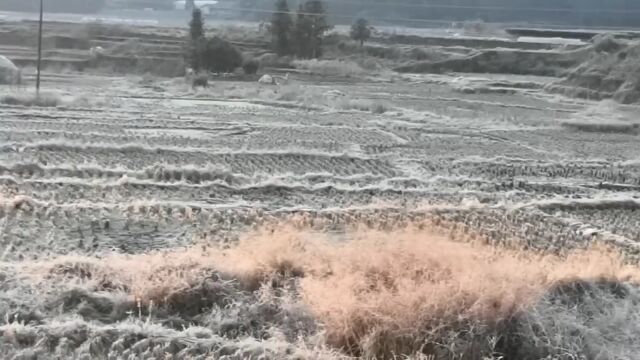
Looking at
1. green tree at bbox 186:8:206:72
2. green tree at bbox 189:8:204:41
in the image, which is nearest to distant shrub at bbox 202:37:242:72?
green tree at bbox 186:8:206:72

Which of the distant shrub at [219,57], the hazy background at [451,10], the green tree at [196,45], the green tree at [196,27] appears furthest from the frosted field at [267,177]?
the hazy background at [451,10]

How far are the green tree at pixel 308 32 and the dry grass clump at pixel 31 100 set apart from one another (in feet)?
66.2

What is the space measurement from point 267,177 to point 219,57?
807 inches

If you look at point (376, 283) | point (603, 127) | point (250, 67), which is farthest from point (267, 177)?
point (250, 67)

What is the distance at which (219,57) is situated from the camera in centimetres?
2962

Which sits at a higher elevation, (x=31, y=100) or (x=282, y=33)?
(x=282, y=33)

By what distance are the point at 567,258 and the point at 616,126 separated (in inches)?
482

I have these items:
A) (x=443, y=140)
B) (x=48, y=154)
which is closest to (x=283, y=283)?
(x=48, y=154)

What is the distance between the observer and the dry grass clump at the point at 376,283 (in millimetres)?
4086

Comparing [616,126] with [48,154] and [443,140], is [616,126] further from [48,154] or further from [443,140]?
[48,154]

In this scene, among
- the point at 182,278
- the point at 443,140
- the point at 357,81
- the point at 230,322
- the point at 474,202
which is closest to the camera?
the point at 230,322

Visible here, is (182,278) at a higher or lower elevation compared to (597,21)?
lower

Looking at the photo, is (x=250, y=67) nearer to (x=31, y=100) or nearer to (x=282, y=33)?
(x=282, y=33)

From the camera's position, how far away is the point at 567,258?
21.3 ft
